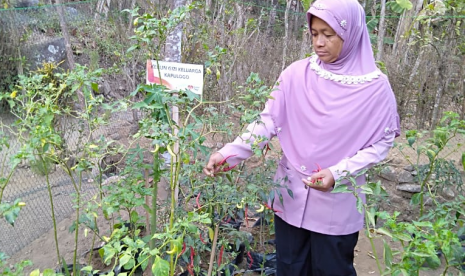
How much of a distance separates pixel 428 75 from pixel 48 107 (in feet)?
15.1

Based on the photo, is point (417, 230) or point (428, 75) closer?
point (417, 230)

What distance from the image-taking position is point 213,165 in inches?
68.7

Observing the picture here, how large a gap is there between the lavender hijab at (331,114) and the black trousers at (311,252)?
0.06m

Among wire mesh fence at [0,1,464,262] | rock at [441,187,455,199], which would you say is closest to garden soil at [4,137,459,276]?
wire mesh fence at [0,1,464,262]

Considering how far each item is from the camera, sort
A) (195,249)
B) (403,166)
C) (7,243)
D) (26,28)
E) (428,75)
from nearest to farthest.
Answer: (195,249), (7,243), (403,166), (26,28), (428,75)

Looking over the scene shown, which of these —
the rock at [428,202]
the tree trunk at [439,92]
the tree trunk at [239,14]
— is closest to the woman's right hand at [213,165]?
the rock at [428,202]

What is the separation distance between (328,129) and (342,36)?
38cm

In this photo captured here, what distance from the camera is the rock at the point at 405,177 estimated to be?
3.93m

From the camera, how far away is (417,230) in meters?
1.33

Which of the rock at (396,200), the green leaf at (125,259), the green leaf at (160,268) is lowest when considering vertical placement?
A: the rock at (396,200)

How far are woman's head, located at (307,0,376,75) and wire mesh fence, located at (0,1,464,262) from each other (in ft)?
3.39

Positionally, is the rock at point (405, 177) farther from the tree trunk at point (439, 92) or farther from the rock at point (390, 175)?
the tree trunk at point (439, 92)

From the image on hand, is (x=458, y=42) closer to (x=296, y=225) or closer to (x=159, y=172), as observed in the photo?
(x=296, y=225)

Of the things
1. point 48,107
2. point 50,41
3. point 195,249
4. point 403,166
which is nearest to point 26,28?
point 50,41
